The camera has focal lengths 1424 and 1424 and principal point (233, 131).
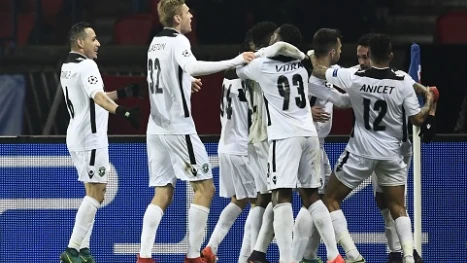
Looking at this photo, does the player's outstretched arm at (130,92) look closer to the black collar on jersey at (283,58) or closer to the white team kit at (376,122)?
the black collar on jersey at (283,58)

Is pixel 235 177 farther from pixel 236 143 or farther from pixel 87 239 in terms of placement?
pixel 87 239

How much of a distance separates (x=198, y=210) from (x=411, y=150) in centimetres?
197

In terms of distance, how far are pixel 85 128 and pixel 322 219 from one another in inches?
78.3

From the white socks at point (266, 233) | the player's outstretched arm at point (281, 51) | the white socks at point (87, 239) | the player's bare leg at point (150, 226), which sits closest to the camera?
the player's outstretched arm at point (281, 51)

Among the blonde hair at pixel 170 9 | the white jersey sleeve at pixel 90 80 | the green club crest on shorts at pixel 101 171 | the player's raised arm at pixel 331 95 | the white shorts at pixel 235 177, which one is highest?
the blonde hair at pixel 170 9

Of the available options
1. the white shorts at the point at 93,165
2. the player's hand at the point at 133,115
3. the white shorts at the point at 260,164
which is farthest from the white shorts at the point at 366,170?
the white shorts at the point at 93,165

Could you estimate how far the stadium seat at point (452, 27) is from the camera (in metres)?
14.2

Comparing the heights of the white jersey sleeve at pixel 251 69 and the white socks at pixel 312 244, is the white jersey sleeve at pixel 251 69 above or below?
above

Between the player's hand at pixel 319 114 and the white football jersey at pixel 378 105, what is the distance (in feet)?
1.08

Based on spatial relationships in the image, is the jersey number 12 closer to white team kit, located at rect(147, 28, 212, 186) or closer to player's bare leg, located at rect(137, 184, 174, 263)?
white team kit, located at rect(147, 28, 212, 186)

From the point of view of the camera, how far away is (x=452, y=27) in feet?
46.9

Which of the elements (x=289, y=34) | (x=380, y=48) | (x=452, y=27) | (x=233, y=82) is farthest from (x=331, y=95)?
(x=452, y=27)

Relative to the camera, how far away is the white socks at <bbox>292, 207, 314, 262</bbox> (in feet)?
35.6

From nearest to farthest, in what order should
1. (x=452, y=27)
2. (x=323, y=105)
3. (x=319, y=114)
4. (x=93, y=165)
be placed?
(x=319, y=114)
(x=93, y=165)
(x=323, y=105)
(x=452, y=27)
